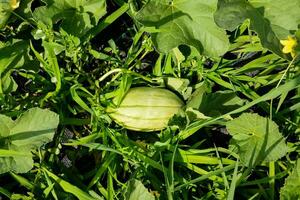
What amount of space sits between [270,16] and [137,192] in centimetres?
95

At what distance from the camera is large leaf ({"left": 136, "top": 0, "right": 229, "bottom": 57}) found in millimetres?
2340

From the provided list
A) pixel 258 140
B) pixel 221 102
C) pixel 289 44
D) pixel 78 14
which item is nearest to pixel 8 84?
pixel 78 14

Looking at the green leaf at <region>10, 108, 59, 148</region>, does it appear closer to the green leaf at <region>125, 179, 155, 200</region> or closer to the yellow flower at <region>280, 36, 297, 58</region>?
the green leaf at <region>125, 179, 155, 200</region>

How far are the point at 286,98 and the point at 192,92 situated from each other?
45 centimetres

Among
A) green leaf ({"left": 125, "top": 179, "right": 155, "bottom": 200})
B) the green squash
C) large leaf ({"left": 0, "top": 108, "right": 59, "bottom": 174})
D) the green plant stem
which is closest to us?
green leaf ({"left": 125, "top": 179, "right": 155, "bottom": 200})

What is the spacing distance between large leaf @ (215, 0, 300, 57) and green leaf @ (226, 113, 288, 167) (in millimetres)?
307

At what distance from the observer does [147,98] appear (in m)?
2.44

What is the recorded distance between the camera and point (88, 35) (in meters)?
2.55

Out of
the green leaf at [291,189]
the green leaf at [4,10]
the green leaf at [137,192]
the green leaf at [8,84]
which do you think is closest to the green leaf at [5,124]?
the green leaf at [8,84]

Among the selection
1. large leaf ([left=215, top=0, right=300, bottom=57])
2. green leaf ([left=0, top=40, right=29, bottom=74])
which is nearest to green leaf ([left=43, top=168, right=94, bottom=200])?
green leaf ([left=0, top=40, right=29, bottom=74])

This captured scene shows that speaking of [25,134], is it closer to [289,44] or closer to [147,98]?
[147,98]

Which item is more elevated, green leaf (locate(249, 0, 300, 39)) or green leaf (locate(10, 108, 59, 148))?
green leaf (locate(249, 0, 300, 39))

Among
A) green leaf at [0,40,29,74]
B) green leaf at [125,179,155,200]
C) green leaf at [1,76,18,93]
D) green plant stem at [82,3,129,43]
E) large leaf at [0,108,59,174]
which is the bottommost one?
green leaf at [125,179,155,200]

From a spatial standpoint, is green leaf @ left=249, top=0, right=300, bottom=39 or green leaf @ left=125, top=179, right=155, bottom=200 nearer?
green leaf @ left=125, top=179, right=155, bottom=200
